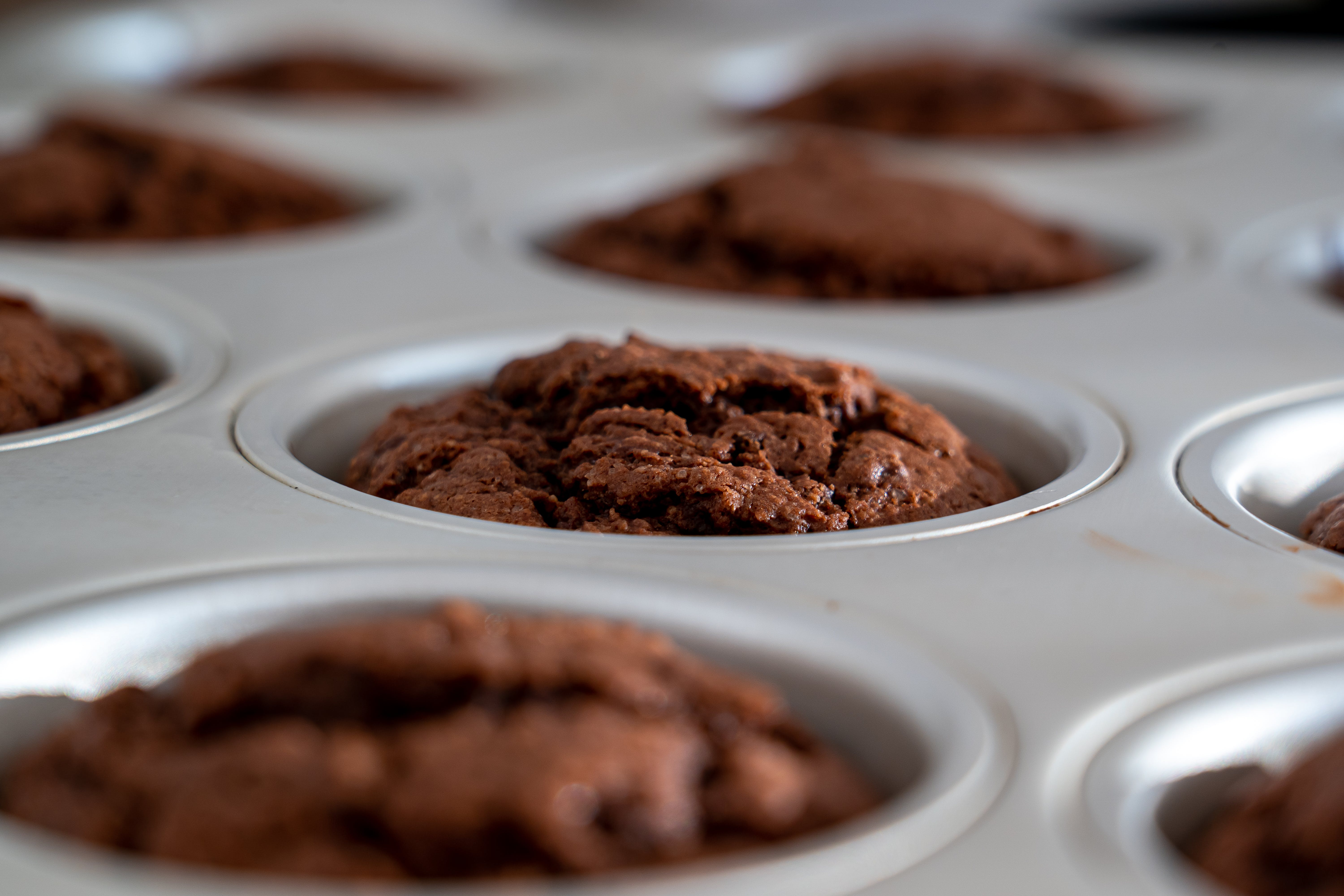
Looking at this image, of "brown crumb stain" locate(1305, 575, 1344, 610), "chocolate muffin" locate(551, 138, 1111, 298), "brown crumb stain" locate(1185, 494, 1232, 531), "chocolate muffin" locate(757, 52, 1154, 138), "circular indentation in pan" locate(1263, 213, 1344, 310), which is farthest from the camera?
"chocolate muffin" locate(757, 52, 1154, 138)

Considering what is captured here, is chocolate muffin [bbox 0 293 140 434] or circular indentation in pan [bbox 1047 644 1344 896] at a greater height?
chocolate muffin [bbox 0 293 140 434]

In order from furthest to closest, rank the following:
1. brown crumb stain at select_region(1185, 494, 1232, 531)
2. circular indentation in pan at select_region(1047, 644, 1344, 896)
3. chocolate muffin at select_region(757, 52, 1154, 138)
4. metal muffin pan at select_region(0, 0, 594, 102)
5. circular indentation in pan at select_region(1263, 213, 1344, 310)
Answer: metal muffin pan at select_region(0, 0, 594, 102)
chocolate muffin at select_region(757, 52, 1154, 138)
circular indentation in pan at select_region(1263, 213, 1344, 310)
brown crumb stain at select_region(1185, 494, 1232, 531)
circular indentation in pan at select_region(1047, 644, 1344, 896)

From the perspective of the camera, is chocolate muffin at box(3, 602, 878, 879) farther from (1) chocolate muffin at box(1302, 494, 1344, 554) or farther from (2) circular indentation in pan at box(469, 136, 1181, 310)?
(2) circular indentation in pan at box(469, 136, 1181, 310)

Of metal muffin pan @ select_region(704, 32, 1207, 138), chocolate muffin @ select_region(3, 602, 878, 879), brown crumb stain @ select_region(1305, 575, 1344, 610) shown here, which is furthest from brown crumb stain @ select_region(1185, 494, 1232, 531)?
metal muffin pan @ select_region(704, 32, 1207, 138)

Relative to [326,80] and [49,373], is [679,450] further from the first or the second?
[326,80]

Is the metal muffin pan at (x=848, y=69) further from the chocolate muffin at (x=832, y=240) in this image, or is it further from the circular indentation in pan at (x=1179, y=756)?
the circular indentation in pan at (x=1179, y=756)

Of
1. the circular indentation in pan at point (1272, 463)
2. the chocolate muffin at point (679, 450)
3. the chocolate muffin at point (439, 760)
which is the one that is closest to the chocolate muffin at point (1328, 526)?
the circular indentation in pan at point (1272, 463)

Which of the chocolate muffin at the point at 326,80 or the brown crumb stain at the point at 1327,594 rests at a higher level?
the chocolate muffin at the point at 326,80
